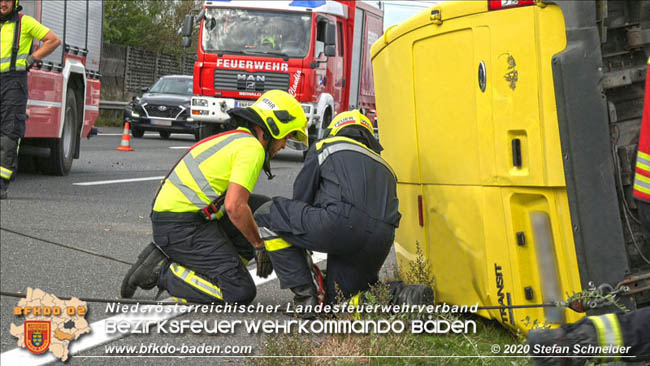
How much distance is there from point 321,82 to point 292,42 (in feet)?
3.25

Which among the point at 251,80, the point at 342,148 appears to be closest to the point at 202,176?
the point at 342,148

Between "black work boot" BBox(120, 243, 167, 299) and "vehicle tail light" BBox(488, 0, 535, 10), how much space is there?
8.40ft

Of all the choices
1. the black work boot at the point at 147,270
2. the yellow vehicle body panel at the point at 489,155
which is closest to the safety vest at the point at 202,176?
the black work boot at the point at 147,270

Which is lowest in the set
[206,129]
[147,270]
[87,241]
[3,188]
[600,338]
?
[600,338]

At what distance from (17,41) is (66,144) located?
347 centimetres

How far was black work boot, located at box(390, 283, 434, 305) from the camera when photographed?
527cm

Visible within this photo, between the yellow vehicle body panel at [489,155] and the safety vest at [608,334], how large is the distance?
1.01m

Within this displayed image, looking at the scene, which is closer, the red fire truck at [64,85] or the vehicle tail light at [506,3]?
the vehicle tail light at [506,3]

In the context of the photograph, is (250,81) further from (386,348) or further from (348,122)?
(386,348)

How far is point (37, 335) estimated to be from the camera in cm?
483

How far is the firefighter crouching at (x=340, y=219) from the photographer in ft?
17.8

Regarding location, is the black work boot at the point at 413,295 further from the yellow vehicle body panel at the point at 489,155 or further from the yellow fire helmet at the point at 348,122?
the yellow fire helmet at the point at 348,122

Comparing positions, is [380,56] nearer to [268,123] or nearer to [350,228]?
[268,123]

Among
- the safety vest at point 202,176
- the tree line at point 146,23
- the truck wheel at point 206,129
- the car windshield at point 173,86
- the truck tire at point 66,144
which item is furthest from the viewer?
the tree line at point 146,23
